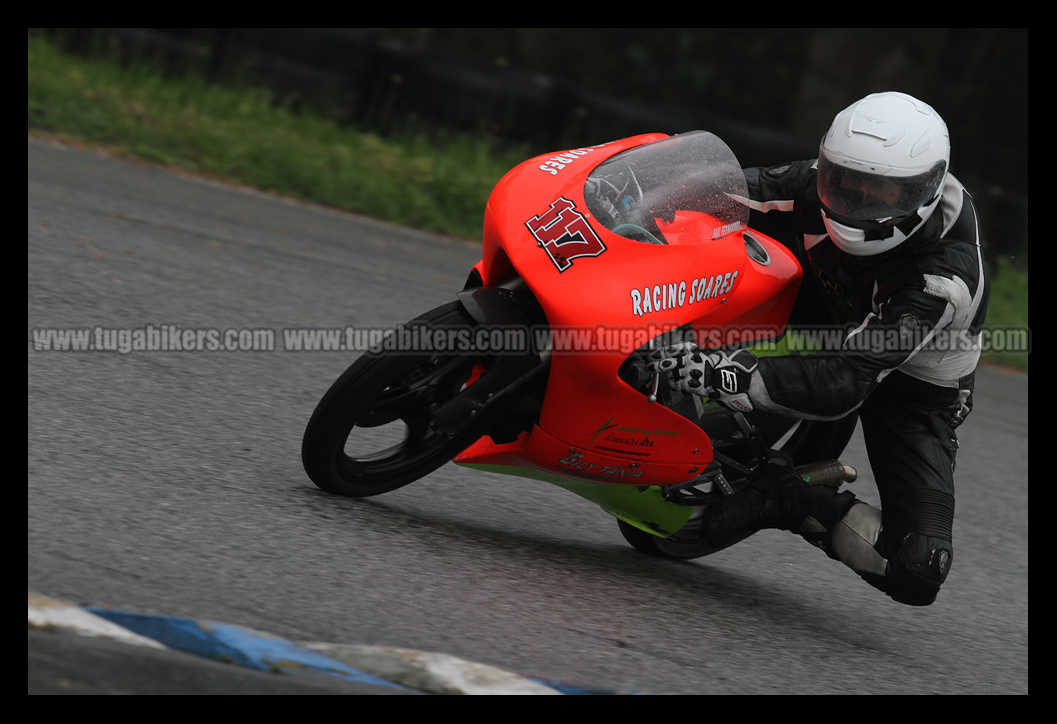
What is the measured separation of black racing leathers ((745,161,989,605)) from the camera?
3244 millimetres

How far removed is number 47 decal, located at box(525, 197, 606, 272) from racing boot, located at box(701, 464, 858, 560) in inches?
41.2

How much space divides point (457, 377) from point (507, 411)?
18cm

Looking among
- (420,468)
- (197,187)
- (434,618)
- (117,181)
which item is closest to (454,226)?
(197,187)

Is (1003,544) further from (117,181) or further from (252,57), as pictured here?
(252,57)

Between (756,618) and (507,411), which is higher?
(507,411)

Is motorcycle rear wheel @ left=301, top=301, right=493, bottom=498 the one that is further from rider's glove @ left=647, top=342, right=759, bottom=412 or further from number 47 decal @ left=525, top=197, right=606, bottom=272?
rider's glove @ left=647, top=342, right=759, bottom=412

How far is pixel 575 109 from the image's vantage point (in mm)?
11227

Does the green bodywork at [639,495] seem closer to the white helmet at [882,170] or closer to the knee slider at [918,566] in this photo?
the white helmet at [882,170]

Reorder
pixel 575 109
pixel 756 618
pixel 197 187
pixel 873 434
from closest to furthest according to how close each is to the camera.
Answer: pixel 756 618 → pixel 873 434 → pixel 197 187 → pixel 575 109

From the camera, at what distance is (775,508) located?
144 inches

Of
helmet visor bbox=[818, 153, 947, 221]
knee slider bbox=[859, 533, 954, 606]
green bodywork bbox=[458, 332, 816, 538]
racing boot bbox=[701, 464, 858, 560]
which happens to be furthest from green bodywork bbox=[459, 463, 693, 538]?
helmet visor bbox=[818, 153, 947, 221]

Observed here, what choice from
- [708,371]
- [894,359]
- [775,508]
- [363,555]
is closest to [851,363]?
[894,359]

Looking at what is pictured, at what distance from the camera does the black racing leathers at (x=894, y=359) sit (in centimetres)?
324

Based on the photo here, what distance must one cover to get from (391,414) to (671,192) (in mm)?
1030
